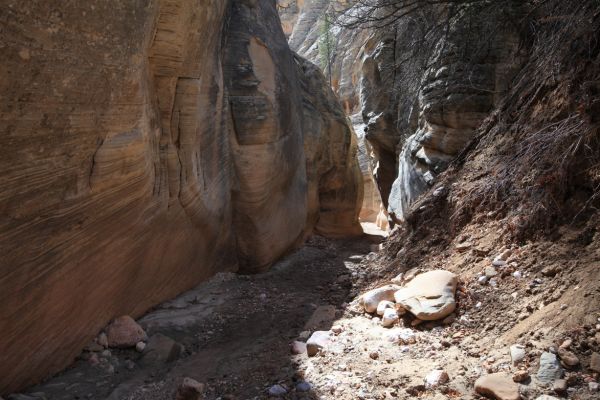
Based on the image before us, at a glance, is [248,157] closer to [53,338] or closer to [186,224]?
[186,224]

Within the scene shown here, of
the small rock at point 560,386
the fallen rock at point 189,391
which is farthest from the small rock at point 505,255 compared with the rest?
the fallen rock at point 189,391

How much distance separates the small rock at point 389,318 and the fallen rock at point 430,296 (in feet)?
0.32

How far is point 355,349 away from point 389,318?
44 cm

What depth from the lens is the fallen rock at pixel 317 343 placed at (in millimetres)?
3451

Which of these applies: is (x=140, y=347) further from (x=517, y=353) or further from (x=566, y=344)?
(x=566, y=344)

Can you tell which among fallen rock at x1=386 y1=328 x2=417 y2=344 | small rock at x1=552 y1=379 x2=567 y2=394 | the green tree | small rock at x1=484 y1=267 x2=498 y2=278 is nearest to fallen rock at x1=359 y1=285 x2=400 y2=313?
fallen rock at x1=386 y1=328 x2=417 y2=344

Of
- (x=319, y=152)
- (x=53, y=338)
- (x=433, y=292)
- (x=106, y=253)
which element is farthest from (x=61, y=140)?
(x=319, y=152)

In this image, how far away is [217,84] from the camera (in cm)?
610

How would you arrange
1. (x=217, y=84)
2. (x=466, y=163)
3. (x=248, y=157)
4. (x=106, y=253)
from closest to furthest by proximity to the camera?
(x=106, y=253), (x=466, y=163), (x=217, y=84), (x=248, y=157)

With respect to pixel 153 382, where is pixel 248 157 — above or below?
above

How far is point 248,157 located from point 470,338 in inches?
185

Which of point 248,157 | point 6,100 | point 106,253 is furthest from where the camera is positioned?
point 248,157

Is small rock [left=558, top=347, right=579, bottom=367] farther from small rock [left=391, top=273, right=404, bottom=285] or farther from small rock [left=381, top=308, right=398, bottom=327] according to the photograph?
small rock [left=391, top=273, right=404, bottom=285]

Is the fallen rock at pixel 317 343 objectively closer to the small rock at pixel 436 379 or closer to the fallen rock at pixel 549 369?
the small rock at pixel 436 379
